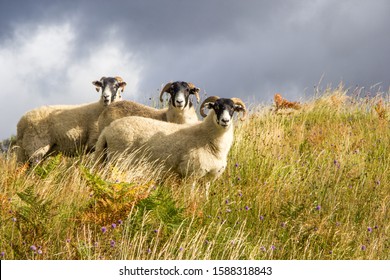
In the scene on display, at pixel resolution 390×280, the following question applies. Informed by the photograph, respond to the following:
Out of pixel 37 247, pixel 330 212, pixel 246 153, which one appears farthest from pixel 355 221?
pixel 37 247

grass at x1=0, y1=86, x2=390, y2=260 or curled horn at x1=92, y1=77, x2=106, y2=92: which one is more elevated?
curled horn at x1=92, y1=77, x2=106, y2=92

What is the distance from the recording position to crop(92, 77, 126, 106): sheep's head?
11.1 meters

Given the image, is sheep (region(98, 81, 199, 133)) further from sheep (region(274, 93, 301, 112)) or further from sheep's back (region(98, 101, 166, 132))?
sheep (region(274, 93, 301, 112))

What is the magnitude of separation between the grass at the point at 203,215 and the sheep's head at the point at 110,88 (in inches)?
114

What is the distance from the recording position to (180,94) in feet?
33.5

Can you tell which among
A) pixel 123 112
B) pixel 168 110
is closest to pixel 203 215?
pixel 168 110

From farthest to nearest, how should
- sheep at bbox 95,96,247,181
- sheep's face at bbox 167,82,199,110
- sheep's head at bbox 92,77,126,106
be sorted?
sheep's head at bbox 92,77,126,106, sheep's face at bbox 167,82,199,110, sheep at bbox 95,96,247,181

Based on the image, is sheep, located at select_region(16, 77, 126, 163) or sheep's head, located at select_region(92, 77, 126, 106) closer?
sheep's head, located at select_region(92, 77, 126, 106)

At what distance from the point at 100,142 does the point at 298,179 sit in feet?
12.1

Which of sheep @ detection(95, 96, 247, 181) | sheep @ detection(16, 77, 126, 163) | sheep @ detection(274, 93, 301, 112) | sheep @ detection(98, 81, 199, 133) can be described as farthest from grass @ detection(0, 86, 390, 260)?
sheep @ detection(274, 93, 301, 112)

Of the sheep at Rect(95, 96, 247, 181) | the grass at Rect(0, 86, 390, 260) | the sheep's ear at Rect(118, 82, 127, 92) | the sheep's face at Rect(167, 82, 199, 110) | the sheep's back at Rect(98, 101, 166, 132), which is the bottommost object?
the grass at Rect(0, 86, 390, 260)

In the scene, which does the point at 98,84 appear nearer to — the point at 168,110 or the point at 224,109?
the point at 168,110

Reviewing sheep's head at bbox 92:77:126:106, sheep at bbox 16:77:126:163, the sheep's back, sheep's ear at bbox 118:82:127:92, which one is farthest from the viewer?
sheep's ear at bbox 118:82:127:92

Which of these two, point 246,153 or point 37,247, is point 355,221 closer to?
point 246,153
